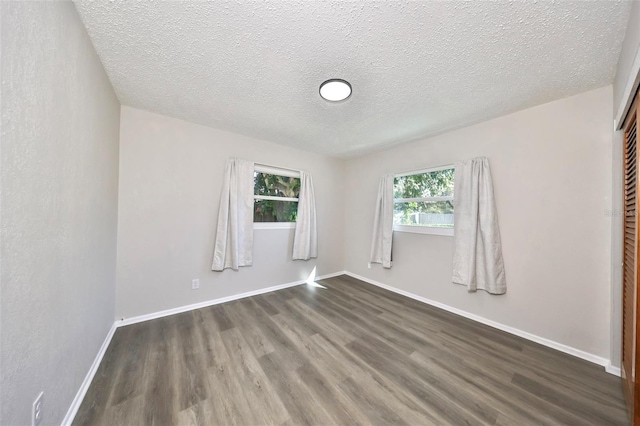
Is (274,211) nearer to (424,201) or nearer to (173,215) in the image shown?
(173,215)

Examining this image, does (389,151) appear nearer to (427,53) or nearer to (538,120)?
(538,120)

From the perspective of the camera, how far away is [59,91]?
1053mm

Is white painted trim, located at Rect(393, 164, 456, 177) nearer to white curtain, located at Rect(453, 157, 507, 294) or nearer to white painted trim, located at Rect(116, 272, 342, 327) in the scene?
white curtain, located at Rect(453, 157, 507, 294)

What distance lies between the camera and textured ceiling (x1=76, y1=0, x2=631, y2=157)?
46.4 inches

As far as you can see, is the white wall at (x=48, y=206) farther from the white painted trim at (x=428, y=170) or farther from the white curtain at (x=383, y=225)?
the white painted trim at (x=428, y=170)

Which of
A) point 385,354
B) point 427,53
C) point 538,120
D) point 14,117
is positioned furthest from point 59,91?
point 538,120

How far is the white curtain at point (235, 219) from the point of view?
9.23 feet

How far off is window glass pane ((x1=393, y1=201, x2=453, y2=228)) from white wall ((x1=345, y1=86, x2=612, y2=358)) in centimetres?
26

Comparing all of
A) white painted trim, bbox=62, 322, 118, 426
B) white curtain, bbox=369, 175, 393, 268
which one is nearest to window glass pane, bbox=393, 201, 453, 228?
white curtain, bbox=369, 175, 393, 268

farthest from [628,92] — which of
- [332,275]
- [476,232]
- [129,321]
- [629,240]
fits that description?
[129,321]

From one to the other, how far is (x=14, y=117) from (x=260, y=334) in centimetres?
215

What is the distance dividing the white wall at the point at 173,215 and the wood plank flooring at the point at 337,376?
16.3 inches

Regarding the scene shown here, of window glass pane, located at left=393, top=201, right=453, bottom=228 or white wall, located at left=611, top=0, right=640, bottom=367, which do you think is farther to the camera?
window glass pane, located at left=393, top=201, right=453, bottom=228

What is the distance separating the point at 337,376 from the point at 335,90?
7.64 feet
